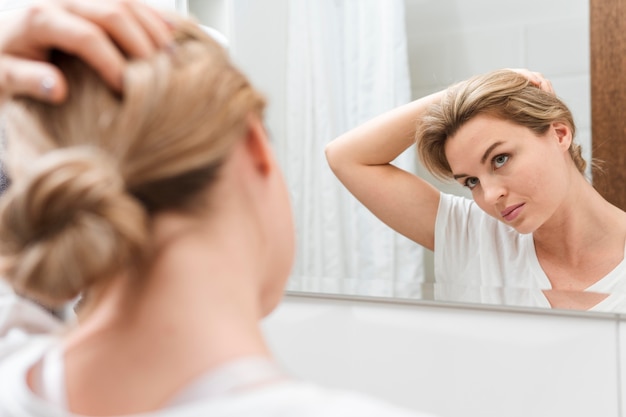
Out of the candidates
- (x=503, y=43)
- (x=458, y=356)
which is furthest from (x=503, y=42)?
(x=458, y=356)

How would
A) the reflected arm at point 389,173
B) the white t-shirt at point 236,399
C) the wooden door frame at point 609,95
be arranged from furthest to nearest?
the reflected arm at point 389,173 → the wooden door frame at point 609,95 → the white t-shirt at point 236,399

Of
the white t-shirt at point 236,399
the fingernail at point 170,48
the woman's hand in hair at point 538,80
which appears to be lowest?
the white t-shirt at point 236,399

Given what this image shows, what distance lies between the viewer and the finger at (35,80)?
1.42ft

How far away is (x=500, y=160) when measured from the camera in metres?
0.88

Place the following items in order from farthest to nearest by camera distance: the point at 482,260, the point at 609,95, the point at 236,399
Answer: the point at 482,260 < the point at 609,95 < the point at 236,399

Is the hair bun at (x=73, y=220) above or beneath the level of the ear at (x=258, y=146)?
beneath

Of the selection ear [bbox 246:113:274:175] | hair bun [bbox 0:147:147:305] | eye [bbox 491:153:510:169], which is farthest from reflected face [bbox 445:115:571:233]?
hair bun [bbox 0:147:147:305]

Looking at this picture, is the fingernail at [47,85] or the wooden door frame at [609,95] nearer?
the fingernail at [47,85]

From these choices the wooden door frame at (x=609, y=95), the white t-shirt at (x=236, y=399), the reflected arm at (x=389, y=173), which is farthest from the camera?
the reflected arm at (x=389, y=173)

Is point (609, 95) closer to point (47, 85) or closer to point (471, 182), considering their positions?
point (471, 182)

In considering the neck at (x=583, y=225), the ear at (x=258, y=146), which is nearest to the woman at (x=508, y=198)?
the neck at (x=583, y=225)

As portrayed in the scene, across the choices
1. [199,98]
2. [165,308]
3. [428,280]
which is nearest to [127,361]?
[165,308]

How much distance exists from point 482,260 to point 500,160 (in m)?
0.15

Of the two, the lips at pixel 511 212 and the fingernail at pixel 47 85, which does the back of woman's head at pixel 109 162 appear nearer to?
the fingernail at pixel 47 85
